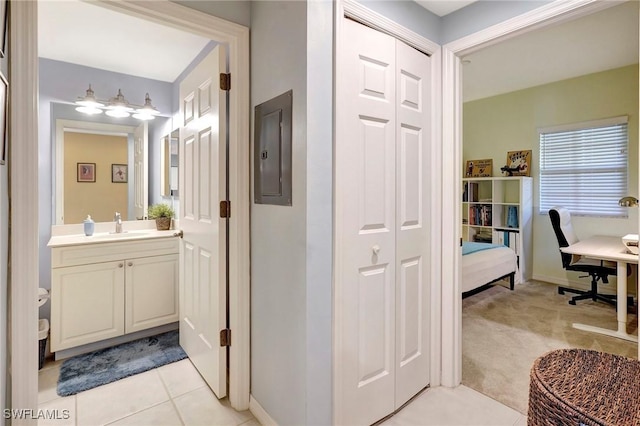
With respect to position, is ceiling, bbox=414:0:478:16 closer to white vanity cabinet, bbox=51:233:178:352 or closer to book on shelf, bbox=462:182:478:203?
white vanity cabinet, bbox=51:233:178:352

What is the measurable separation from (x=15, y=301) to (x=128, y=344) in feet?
5.30

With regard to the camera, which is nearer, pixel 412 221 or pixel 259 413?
pixel 259 413

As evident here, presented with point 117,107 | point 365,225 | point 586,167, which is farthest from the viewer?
point 586,167

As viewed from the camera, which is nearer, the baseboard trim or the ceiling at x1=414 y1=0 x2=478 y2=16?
the baseboard trim

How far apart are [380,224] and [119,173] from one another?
8.64 feet

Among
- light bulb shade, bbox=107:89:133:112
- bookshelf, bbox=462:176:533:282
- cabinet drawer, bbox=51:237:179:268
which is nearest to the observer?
cabinet drawer, bbox=51:237:179:268

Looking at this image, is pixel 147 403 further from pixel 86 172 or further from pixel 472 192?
pixel 472 192

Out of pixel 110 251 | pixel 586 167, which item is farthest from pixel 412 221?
pixel 586 167

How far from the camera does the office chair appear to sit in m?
3.52

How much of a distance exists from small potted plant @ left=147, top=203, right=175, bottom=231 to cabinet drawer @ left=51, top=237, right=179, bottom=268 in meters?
0.30

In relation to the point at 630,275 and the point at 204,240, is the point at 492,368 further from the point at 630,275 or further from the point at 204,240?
→ the point at 630,275

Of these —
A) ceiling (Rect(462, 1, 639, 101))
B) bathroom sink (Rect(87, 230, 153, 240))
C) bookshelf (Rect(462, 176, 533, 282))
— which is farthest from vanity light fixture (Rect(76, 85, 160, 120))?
bookshelf (Rect(462, 176, 533, 282))

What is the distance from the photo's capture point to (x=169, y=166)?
3.25 meters

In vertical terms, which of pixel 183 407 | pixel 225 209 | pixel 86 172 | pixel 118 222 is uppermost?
pixel 86 172
